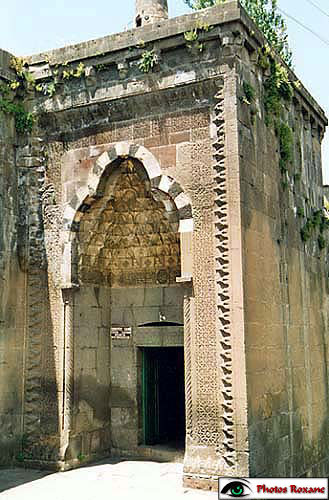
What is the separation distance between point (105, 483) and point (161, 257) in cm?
347

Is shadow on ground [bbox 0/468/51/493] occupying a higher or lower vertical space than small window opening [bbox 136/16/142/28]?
lower

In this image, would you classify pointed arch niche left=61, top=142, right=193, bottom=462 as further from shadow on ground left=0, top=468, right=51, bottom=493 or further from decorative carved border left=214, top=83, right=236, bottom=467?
decorative carved border left=214, top=83, right=236, bottom=467

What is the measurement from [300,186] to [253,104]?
231 centimetres

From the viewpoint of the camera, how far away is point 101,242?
30.5 ft

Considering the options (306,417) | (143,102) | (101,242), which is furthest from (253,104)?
(306,417)

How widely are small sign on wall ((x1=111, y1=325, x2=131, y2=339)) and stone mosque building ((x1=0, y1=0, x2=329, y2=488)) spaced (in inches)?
2.3

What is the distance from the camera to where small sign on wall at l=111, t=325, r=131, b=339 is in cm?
962

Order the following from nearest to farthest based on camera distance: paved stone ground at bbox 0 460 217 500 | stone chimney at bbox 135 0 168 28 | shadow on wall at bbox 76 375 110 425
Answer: paved stone ground at bbox 0 460 217 500, shadow on wall at bbox 76 375 110 425, stone chimney at bbox 135 0 168 28

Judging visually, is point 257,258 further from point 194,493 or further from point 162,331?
point 194,493

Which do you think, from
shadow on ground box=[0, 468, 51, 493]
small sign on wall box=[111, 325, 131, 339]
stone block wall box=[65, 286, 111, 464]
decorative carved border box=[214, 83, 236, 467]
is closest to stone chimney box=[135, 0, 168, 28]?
decorative carved border box=[214, 83, 236, 467]

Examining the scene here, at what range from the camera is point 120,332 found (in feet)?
31.8

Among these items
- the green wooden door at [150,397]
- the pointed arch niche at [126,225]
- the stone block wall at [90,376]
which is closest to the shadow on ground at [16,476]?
the stone block wall at [90,376]

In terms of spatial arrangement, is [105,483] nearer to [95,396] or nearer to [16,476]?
[16,476]

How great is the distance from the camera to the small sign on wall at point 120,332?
9625mm
